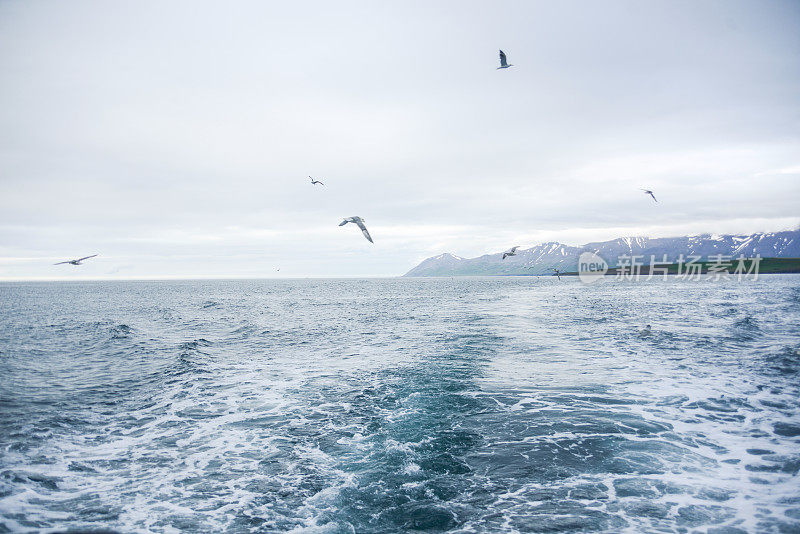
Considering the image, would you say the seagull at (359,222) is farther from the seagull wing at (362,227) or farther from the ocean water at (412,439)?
the ocean water at (412,439)

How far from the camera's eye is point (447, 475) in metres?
11.4

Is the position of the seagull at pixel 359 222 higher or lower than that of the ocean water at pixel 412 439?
higher

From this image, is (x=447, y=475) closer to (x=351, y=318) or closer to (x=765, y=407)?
(x=765, y=407)

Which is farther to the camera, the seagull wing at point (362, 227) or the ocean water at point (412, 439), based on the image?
the seagull wing at point (362, 227)

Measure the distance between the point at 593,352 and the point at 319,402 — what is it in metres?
19.7

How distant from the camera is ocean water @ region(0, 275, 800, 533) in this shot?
31.8 feet

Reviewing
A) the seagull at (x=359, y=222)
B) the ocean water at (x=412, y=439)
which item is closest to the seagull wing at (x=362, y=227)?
the seagull at (x=359, y=222)

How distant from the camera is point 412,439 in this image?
14.3 m

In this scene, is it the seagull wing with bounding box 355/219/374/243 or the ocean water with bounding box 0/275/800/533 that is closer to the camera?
the ocean water with bounding box 0/275/800/533

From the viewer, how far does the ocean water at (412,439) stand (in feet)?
31.8

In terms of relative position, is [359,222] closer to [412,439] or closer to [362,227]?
[362,227]

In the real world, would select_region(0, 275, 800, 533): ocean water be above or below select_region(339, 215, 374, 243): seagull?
below

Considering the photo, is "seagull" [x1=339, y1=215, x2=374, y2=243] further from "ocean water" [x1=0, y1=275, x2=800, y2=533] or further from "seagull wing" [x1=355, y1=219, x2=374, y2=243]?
"ocean water" [x1=0, y1=275, x2=800, y2=533]

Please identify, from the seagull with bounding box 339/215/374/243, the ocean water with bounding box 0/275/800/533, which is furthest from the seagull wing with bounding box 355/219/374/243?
the ocean water with bounding box 0/275/800/533
